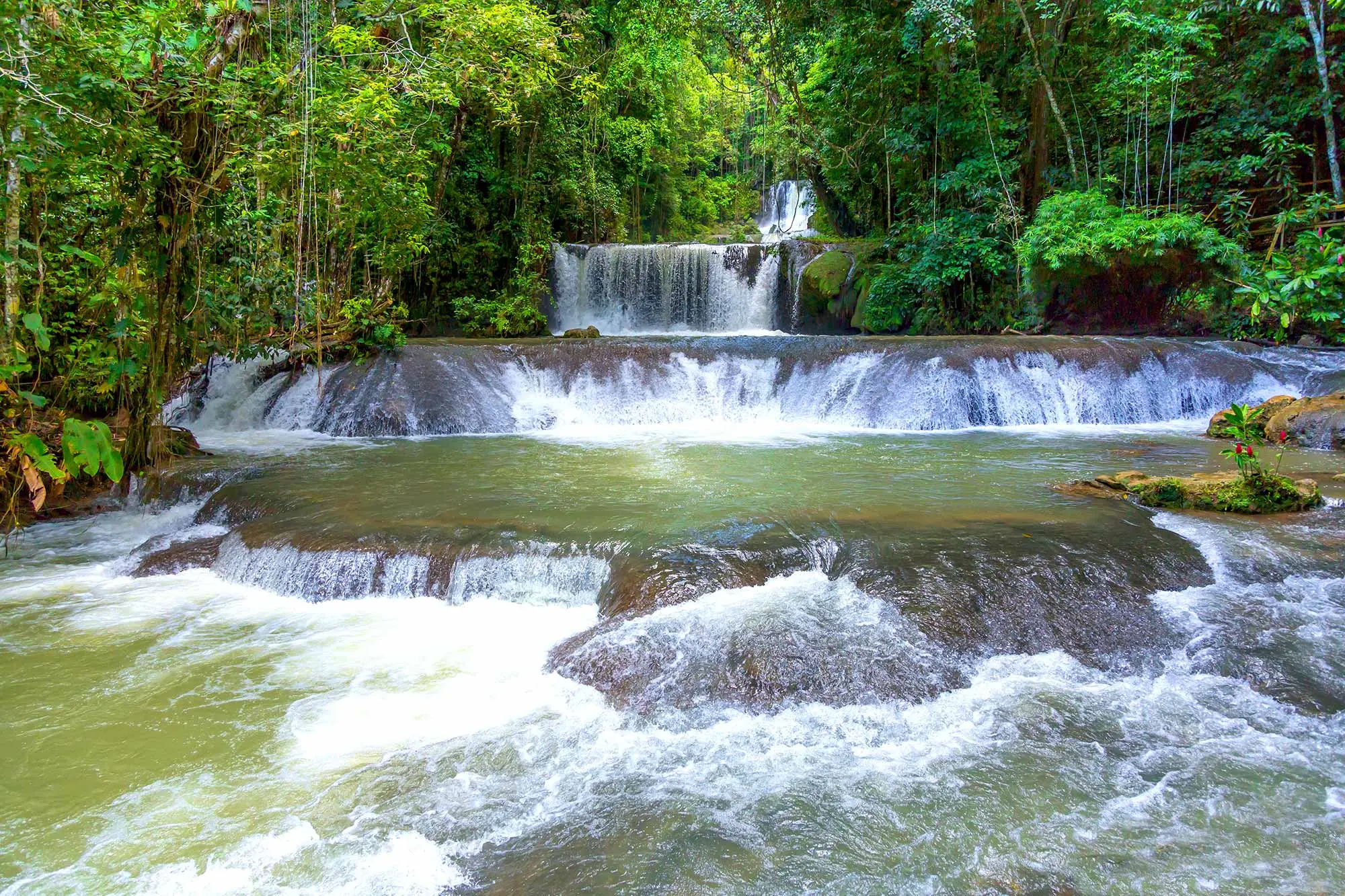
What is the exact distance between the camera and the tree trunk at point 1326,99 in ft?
38.3

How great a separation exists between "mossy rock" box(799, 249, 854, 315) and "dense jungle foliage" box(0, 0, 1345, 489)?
0.68m

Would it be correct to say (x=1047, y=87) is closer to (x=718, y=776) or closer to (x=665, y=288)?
(x=665, y=288)

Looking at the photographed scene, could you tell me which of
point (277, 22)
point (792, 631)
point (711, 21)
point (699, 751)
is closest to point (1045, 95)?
point (711, 21)

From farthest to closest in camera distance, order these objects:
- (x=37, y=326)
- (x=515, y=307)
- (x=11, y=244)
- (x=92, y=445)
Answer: (x=515, y=307)
(x=11, y=244)
(x=37, y=326)
(x=92, y=445)

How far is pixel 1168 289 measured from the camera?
539 inches

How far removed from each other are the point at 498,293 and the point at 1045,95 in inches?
436

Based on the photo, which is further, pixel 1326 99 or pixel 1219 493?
pixel 1326 99

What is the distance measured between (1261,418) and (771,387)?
5854 millimetres

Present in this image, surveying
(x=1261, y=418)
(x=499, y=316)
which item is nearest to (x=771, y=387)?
(x=1261, y=418)

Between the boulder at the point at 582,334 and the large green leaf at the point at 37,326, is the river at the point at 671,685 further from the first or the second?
the boulder at the point at 582,334

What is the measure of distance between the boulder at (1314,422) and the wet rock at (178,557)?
10332 millimetres

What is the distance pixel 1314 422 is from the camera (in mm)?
8641

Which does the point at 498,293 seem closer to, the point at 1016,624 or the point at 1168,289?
the point at 1168,289

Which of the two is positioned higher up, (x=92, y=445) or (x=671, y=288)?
(x=671, y=288)
